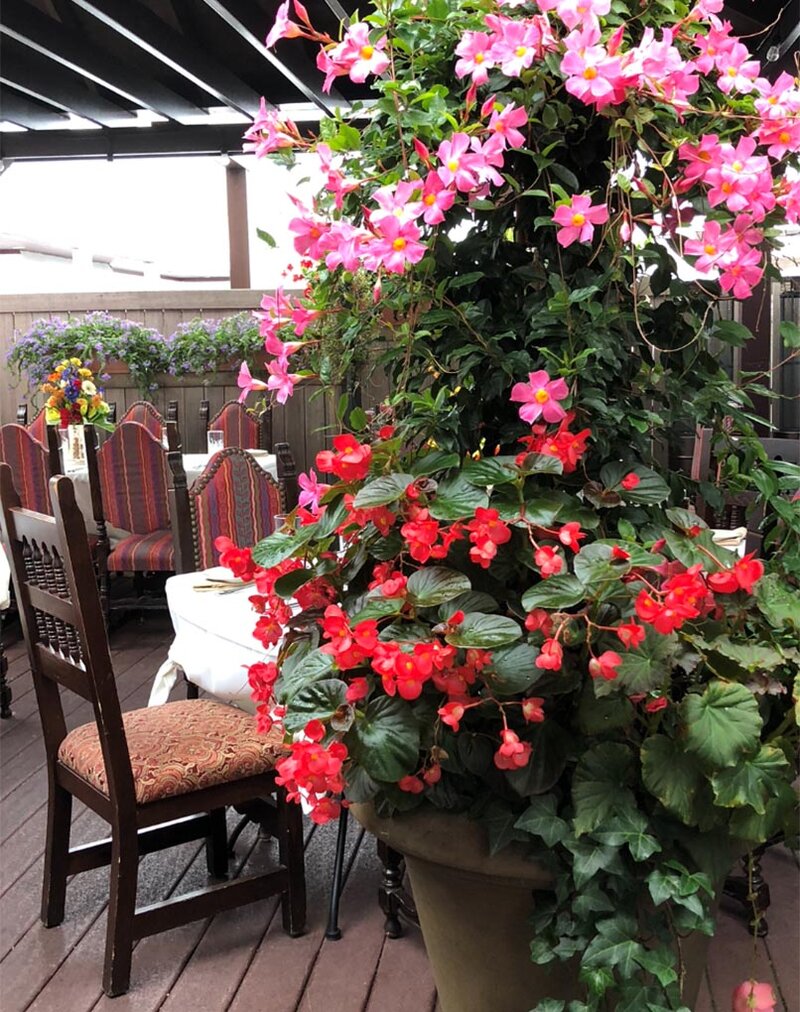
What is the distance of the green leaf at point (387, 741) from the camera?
1.05 meters

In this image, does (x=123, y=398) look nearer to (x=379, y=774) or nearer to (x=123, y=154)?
(x=123, y=154)

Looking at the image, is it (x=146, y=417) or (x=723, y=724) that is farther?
(x=146, y=417)

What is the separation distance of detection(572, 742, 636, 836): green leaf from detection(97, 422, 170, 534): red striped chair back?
3.42 metres

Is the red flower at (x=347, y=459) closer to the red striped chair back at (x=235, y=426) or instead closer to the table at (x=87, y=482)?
the table at (x=87, y=482)

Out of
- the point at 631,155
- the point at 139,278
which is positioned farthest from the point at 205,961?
the point at 139,278

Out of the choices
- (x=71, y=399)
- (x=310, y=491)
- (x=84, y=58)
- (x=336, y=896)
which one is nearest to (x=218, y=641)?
(x=336, y=896)

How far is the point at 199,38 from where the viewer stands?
6348 mm

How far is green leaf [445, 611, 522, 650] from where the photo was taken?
1009mm

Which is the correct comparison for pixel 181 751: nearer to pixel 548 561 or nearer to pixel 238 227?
pixel 548 561

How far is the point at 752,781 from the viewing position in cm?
102

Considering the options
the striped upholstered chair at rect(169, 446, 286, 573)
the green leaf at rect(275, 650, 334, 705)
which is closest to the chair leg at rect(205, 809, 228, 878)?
the striped upholstered chair at rect(169, 446, 286, 573)

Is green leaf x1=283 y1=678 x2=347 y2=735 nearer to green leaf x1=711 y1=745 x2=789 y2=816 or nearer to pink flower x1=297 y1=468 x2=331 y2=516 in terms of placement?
pink flower x1=297 y1=468 x2=331 y2=516

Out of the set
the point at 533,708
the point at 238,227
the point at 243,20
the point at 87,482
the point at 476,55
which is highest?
the point at 243,20

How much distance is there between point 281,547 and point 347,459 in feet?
0.49
